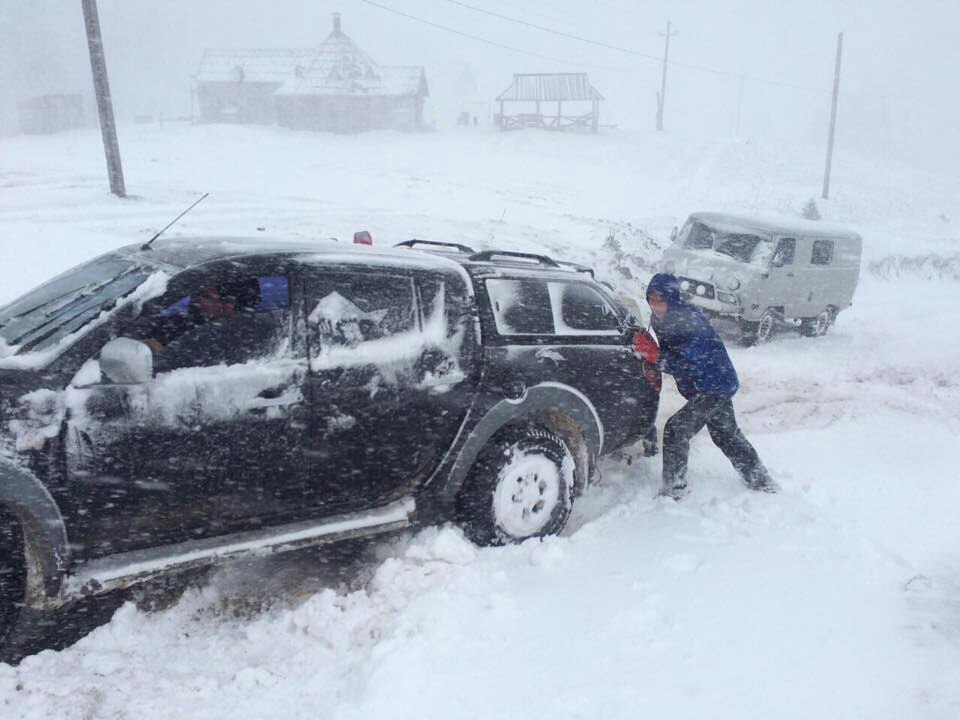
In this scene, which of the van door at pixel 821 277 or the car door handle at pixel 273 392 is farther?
the van door at pixel 821 277

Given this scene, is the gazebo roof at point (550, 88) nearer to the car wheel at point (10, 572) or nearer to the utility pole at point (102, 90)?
the utility pole at point (102, 90)

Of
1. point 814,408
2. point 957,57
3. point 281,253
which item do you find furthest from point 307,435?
point 957,57

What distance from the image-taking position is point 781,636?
342cm

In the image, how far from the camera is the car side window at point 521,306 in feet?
14.4

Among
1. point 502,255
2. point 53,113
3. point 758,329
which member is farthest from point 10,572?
point 53,113

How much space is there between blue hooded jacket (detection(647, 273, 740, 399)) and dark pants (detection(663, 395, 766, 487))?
4.4 inches

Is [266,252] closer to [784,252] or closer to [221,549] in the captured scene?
[221,549]

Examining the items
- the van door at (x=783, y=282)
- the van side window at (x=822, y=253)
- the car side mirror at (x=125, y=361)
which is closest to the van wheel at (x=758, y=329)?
the van door at (x=783, y=282)

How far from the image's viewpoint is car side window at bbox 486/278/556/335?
4400 millimetres

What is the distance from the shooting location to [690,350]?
5125 mm

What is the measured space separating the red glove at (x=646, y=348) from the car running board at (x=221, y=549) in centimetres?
200

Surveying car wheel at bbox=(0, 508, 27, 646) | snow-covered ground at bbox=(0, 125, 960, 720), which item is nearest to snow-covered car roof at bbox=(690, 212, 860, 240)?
snow-covered ground at bbox=(0, 125, 960, 720)

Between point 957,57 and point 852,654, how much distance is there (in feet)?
745

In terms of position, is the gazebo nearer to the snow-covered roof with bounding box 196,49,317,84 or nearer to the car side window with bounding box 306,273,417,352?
the snow-covered roof with bounding box 196,49,317,84
